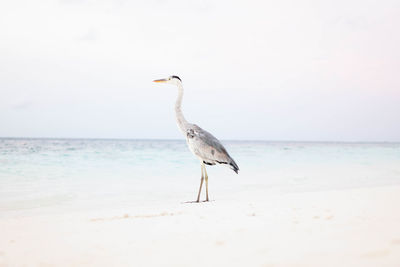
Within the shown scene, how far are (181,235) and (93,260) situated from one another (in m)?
0.77

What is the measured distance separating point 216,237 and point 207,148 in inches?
108

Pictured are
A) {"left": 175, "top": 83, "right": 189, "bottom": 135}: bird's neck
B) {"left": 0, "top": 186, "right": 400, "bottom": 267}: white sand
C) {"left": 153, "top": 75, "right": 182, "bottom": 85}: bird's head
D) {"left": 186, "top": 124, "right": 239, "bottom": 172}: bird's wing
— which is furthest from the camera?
{"left": 153, "top": 75, "right": 182, "bottom": 85}: bird's head

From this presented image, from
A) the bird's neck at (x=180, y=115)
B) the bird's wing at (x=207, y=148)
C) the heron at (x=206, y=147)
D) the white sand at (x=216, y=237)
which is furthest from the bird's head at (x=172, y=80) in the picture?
the white sand at (x=216, y=237)

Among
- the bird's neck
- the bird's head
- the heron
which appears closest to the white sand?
the heron

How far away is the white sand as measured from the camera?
2279 millimetres

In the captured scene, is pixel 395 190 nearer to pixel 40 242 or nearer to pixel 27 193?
pixel 40 242

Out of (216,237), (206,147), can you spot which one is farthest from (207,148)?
(216,237)

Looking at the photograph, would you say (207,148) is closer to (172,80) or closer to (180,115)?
(180,115)

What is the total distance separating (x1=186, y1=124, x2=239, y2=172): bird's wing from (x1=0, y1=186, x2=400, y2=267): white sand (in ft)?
4.97

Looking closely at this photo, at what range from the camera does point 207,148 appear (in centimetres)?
541

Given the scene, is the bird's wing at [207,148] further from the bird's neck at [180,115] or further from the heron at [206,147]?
the bird's neck at [180,115]

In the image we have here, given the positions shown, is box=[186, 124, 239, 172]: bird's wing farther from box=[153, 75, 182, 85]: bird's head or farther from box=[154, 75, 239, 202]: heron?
box=[153, 75, 182, 85]: bird's head

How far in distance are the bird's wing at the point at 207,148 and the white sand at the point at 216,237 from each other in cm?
152

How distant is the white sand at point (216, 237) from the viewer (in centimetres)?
228
